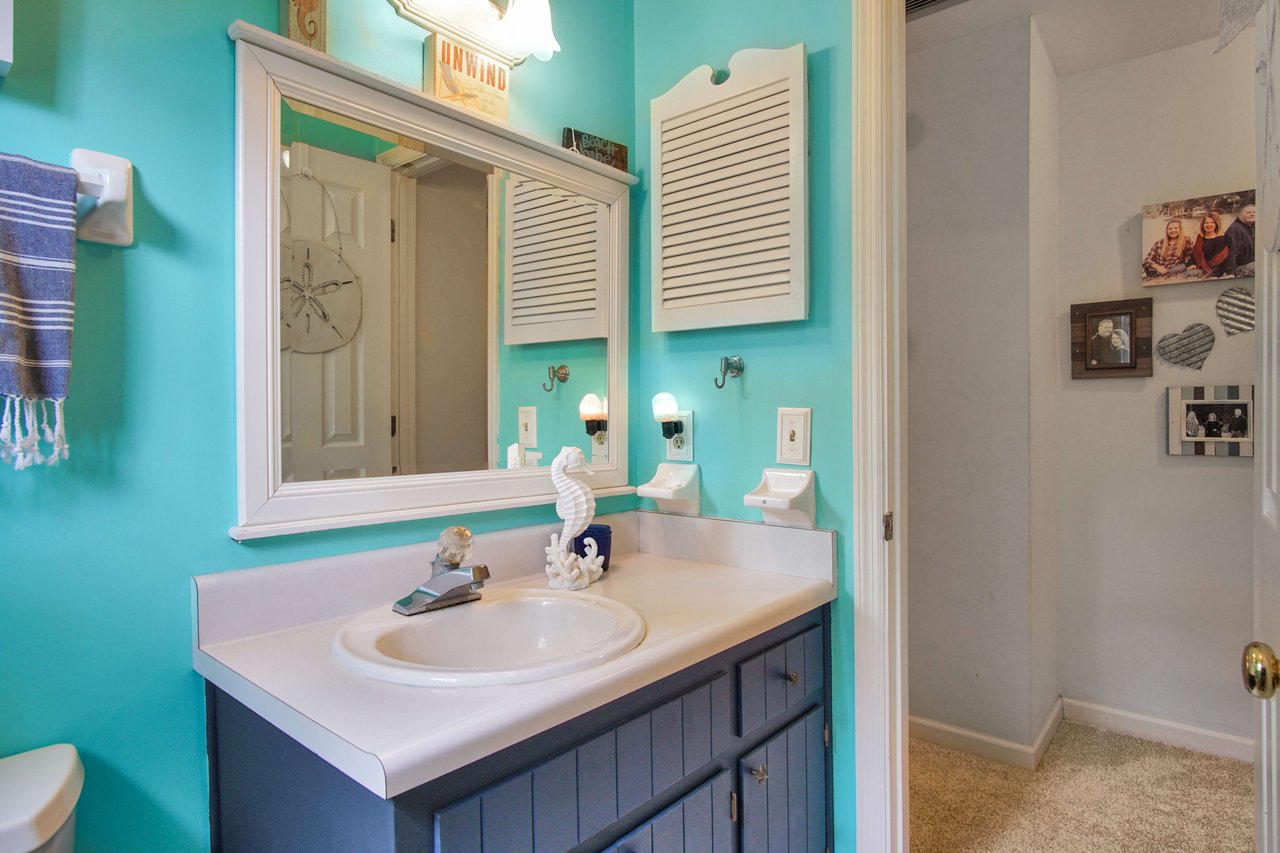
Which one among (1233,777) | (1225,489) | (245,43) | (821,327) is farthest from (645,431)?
(1233,777)

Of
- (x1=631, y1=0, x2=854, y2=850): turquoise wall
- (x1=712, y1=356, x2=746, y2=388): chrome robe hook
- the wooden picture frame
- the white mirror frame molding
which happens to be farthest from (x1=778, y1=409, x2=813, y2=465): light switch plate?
the wooden picture frame

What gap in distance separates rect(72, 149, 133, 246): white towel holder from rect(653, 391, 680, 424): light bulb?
110cm

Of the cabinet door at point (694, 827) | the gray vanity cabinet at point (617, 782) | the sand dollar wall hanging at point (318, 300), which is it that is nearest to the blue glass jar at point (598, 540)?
the gray vanity cabinet at point (617, 782)

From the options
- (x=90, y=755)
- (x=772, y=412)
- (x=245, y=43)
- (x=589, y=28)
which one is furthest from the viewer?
(x=589, y=28)

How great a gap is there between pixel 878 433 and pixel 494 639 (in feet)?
2.82

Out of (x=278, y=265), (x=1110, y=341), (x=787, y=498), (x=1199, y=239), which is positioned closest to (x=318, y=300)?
(x=278, y=265)

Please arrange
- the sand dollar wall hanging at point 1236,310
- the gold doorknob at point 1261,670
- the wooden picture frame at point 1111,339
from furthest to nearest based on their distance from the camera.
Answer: the wooden picture frame at point 1111,339
the sand dollar wall hanging at point 1236,310
the gold doorknob at point 1261,670

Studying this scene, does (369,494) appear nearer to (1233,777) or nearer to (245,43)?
(245,43)

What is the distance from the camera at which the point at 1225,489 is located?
2.33 m

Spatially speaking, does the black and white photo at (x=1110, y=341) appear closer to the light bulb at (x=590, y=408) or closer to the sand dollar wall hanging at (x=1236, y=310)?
the sand dollar wall hanging at (x=1236, y=310)

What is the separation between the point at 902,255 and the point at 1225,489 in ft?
5.71

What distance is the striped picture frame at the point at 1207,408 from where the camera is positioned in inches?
89.7

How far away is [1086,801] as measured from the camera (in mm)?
2104

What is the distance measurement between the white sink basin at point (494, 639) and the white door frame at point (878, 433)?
0.59 metres
